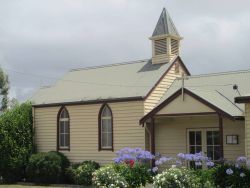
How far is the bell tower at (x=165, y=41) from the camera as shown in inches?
1117

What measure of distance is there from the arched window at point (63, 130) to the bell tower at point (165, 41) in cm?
582

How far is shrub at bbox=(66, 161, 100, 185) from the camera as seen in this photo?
84.4 ft

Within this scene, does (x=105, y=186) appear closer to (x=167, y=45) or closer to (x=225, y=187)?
(x=225, y=187)

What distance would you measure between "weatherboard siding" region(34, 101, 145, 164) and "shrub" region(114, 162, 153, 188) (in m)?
5.04

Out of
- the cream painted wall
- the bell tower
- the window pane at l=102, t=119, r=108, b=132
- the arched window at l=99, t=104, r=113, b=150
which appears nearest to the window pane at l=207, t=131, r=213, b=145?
the cream painted wall

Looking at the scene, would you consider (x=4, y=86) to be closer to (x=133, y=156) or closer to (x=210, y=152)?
(x=210, y=152)

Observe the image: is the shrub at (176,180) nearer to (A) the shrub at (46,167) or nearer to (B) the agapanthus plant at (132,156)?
(B) the agapanthus plant at (132,156)

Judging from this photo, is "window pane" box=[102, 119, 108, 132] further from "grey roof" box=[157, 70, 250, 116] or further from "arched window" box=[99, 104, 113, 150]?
"grey roof" box=[157, 70, 250, 116]

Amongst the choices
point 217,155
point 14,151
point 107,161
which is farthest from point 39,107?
point 217,155

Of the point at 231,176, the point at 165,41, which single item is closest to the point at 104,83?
the point at 165,41

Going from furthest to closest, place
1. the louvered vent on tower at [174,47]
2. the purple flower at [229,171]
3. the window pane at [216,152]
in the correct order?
the louvered vent on tower at [174,47], the window pane at [216,152], the purple flower at [229,171]

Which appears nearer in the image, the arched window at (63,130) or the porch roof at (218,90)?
the porch roof at (218,90)


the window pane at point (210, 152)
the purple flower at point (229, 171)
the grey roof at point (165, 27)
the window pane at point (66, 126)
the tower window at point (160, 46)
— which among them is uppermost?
the grey roof at point (165, 27)

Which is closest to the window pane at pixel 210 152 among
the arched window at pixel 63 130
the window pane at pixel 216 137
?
the window pane at pixel 216 137
